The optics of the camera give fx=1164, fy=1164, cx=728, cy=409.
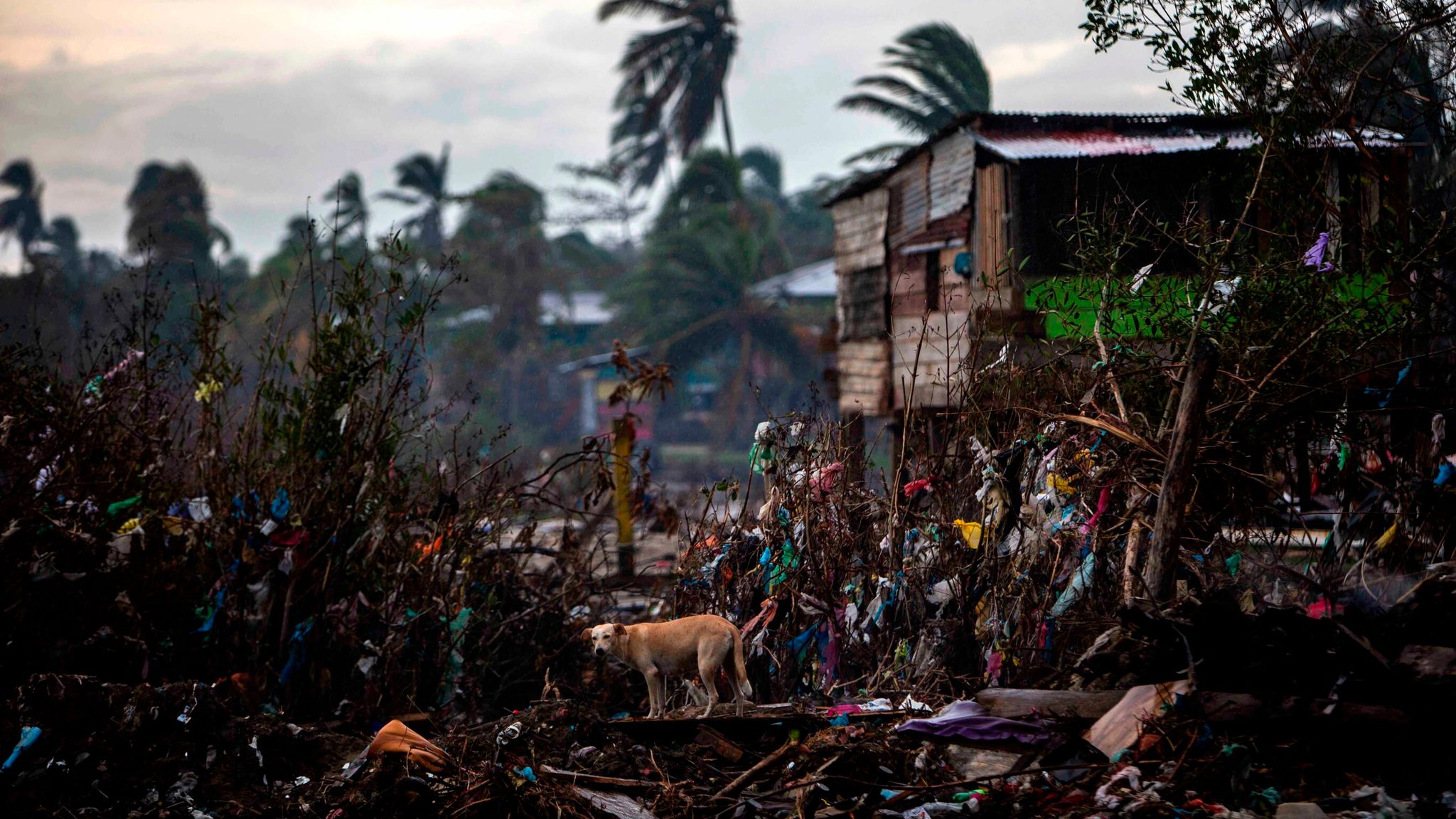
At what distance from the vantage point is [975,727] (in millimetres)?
4406

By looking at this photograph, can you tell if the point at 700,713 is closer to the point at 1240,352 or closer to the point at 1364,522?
the point at 1240,352

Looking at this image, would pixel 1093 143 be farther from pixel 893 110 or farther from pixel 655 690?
pixel 893 110

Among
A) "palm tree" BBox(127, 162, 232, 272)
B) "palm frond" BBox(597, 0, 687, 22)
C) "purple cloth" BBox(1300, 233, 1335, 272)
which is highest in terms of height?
"palm frond" BBox(597, 0, 687, 22)

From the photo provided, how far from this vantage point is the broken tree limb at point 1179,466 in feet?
14.6

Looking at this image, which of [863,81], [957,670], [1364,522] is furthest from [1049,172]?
[863,81]

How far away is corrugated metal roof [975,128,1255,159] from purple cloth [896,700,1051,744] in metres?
5.74

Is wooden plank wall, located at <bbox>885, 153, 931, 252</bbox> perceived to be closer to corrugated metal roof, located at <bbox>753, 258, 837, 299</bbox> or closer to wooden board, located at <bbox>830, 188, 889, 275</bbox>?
wooden board, located at <bbox>830, 188, 889, 275</bbox>

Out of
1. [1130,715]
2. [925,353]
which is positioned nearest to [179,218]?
[925,353]

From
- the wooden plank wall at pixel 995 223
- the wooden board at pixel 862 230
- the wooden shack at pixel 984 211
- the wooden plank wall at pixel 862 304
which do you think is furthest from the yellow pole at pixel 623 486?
the wooden board at pixel 862 230

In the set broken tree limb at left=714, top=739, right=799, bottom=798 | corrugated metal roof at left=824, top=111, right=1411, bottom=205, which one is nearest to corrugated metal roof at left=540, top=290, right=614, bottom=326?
corrugated metal roof at left=824, top=111, right=1411, bottom=205

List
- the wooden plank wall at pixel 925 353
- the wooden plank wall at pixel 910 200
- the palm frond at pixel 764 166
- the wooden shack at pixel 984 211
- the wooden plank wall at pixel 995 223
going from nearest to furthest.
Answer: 1. the wooden shack at pixel 984 211
2. the wooden plank wall at pixel 995 223
3. the wooden plank wall at pixel 925 353
4. the wooden plank wall at pixel 910 200
5. the palm frond at pixel 764 166

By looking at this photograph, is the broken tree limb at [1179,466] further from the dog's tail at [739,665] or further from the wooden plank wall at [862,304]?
the wooden plank wall at [862,304]

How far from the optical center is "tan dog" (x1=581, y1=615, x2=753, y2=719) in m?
5.02

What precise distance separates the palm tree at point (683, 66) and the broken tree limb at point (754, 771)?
2765 centimetres
